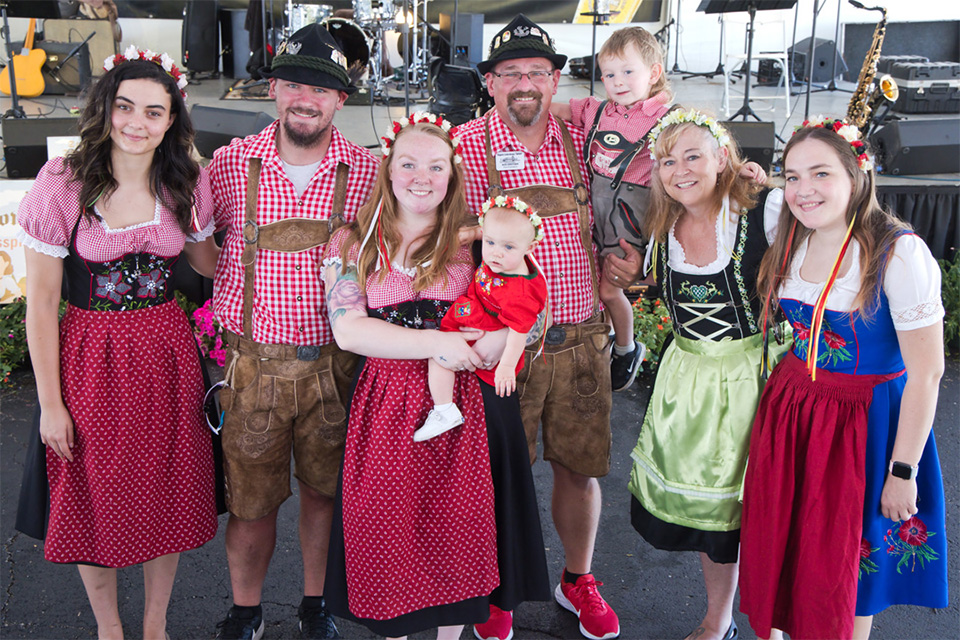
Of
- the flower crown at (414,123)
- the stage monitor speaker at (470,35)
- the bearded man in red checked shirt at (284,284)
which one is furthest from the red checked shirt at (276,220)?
the stage monitor speaker at (470,35)

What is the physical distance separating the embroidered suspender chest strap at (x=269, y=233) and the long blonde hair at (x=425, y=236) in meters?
0.17

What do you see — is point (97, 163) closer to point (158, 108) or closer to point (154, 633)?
point (158, 108)

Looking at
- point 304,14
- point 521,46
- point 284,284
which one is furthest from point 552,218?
point 304,14

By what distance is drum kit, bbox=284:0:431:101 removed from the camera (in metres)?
8.64

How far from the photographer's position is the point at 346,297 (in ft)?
7.27

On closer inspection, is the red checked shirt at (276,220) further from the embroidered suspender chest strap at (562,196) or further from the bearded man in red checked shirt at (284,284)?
the embroidered suspender chest strap at (562,196)

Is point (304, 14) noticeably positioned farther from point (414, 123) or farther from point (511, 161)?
point (414, 123)

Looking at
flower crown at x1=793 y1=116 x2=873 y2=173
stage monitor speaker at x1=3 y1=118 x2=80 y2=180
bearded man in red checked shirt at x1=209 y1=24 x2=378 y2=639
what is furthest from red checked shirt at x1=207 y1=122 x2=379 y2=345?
stage monitor speaker at x1=3 y1=118 x2=80 y2=180

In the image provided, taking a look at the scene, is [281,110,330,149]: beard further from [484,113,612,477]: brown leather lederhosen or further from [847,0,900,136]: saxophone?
[847,0,900,136]: saxophone

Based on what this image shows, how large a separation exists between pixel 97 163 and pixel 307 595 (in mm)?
1512

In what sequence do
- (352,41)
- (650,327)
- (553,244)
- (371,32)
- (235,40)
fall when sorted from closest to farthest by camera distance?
(553,244)
(650,327)
(352,41)
(371,32)
(235,40)

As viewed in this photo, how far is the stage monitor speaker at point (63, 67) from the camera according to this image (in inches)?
363

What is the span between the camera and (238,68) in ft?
35.6

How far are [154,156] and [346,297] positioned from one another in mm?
712
